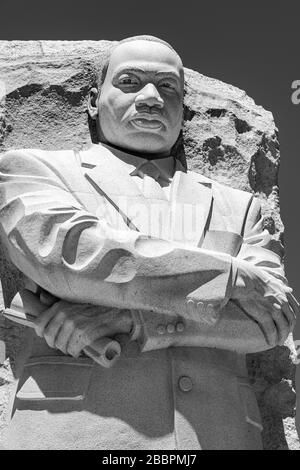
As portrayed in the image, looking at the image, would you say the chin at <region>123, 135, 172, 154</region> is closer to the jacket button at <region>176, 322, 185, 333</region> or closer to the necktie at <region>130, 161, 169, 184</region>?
the necktie at <region>130, 161, 169, 184</region>

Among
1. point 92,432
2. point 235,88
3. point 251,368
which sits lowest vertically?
point 251,368

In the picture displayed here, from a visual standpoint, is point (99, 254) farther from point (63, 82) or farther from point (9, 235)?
point (63, 82)

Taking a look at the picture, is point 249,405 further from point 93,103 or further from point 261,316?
point 93,103

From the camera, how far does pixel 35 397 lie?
5793mm

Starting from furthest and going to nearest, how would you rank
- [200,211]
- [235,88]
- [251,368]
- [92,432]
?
1. [235,88]
2. [251,368]
3. [200,211]
4. [92,432]

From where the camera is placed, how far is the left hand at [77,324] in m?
5.81

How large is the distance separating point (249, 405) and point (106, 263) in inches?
44.8

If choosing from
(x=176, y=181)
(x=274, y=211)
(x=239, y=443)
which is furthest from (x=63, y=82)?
(x=239, y=443)

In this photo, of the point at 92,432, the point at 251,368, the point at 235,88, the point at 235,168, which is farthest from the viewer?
the point at 235,88

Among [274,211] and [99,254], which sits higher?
[99,254]

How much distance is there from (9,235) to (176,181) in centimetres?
109

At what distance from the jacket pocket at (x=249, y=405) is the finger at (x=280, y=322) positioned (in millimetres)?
315

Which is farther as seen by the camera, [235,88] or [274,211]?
[235,88]

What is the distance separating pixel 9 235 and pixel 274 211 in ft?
6.72
